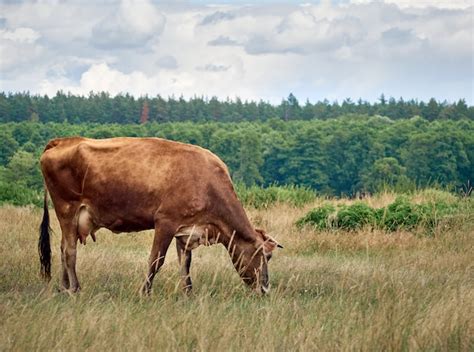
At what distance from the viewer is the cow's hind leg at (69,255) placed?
1001 centimetres

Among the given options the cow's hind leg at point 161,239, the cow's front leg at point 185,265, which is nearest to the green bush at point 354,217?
the cow's front leg at point 185,265

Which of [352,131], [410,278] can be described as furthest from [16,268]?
[352,131]

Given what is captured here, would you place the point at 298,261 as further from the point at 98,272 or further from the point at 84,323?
the point at 84,323

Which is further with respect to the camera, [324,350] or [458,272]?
[458,272]

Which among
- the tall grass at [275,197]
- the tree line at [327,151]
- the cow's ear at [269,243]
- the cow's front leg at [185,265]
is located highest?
the cow's ear at [269,243]

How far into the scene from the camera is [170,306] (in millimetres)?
8078

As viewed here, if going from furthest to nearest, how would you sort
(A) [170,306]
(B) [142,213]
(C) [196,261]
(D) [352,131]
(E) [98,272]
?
(D) [352,131] → (C) [196,261] → (E) [98,272] → (B) [142,213] → (A) [170,306]

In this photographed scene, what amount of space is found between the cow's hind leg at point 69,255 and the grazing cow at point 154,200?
0.01 meters

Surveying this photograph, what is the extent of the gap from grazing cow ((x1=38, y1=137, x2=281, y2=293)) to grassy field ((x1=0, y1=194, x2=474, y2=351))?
420 mm

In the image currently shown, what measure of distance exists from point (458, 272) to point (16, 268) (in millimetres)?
→ 5867

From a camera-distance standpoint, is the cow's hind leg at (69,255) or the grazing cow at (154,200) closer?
the grazing cow at (154,200)

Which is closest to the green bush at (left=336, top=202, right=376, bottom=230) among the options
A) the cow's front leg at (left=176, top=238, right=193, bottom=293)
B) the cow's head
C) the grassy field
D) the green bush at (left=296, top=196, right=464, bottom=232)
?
the green bush at (left=296, top=196, right=464, bottom=232)

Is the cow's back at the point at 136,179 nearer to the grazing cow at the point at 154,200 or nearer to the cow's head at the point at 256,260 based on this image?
the grazing cow at the point at 154,200

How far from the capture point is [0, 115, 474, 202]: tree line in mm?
115688
